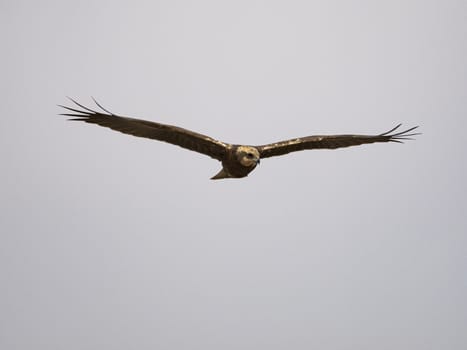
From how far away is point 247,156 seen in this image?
49.3 feet

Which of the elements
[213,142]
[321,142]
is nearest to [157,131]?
[213,142]

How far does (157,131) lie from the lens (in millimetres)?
14836

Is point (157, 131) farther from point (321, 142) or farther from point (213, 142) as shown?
point (321, 142)

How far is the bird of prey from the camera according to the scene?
14461mm

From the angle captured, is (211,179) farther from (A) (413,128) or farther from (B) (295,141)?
(A) (413,128)

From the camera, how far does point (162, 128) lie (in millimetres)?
14602

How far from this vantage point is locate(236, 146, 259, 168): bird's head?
15.0 meters

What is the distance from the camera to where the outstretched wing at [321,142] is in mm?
15703

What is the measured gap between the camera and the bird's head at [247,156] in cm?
1502

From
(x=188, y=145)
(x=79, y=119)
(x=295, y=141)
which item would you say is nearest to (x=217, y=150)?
(x=188, y=145)

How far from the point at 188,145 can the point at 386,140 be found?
17.5 ft

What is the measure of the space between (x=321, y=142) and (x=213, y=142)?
2950mm

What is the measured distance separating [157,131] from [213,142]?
1265 mm

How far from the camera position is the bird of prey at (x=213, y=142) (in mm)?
14461
